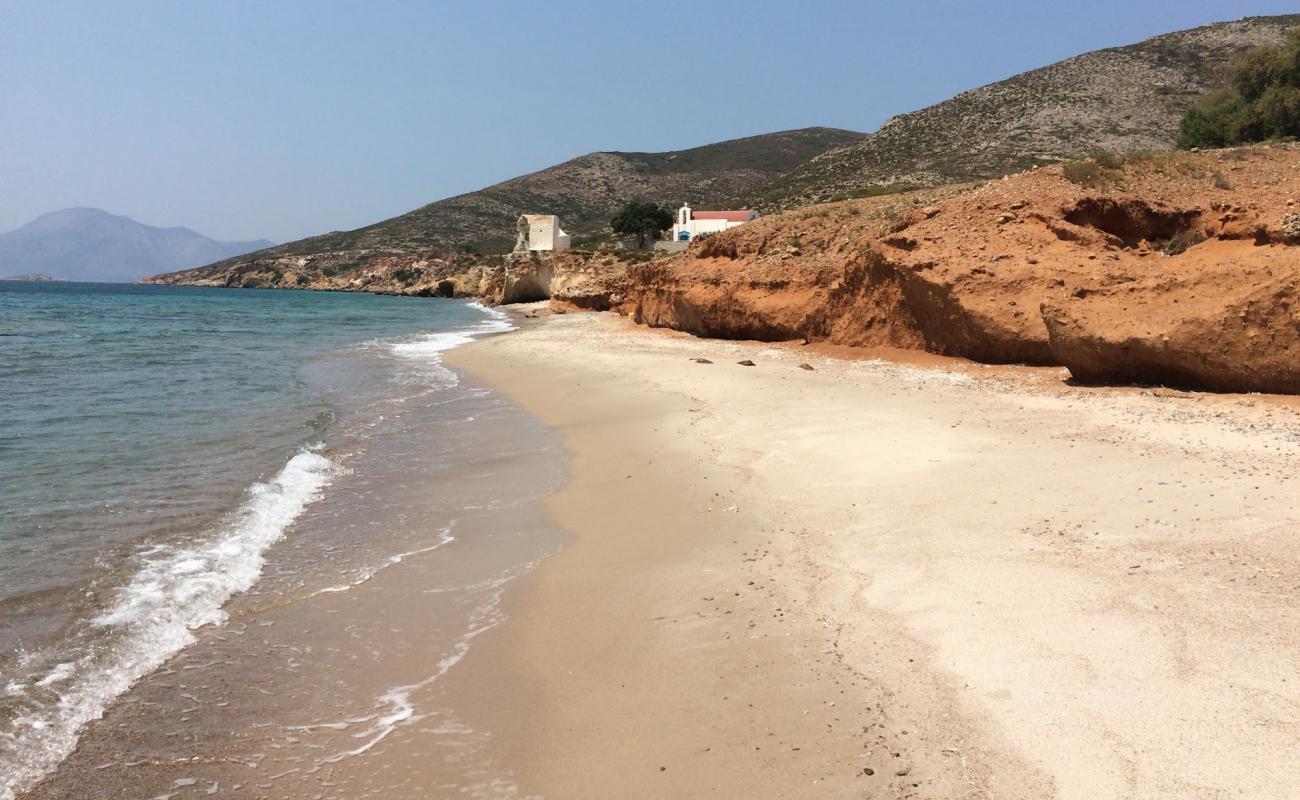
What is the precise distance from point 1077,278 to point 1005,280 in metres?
1.29

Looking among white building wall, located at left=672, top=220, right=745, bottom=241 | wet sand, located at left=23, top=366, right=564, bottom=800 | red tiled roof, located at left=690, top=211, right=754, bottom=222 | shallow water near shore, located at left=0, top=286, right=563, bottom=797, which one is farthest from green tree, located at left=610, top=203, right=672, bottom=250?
wet sand, located at left=23, top=366, right=564, bottom=800

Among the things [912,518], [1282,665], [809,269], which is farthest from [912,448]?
[809,269]

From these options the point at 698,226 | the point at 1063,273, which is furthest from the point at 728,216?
the point at 1063,273

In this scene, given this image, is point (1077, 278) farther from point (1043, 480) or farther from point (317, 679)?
point (317, 679)

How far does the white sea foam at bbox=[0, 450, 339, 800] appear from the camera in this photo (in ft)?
13.5

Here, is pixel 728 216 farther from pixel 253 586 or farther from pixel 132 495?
pixel 253 586

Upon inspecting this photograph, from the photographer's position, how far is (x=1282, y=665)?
3719 millimetres

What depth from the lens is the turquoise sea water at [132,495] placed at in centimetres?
491

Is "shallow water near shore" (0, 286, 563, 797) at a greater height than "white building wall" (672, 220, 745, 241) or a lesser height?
lesser

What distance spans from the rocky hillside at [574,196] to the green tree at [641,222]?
95.3ft

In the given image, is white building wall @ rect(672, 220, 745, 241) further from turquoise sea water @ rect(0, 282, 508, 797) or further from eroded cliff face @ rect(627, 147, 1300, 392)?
turquoise sea water @ rect(0, 282, 508, 797)

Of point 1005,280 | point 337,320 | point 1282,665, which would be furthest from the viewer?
point 337,320

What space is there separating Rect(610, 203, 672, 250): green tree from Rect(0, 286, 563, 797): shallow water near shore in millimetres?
50605

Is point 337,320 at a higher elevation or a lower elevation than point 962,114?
lower
